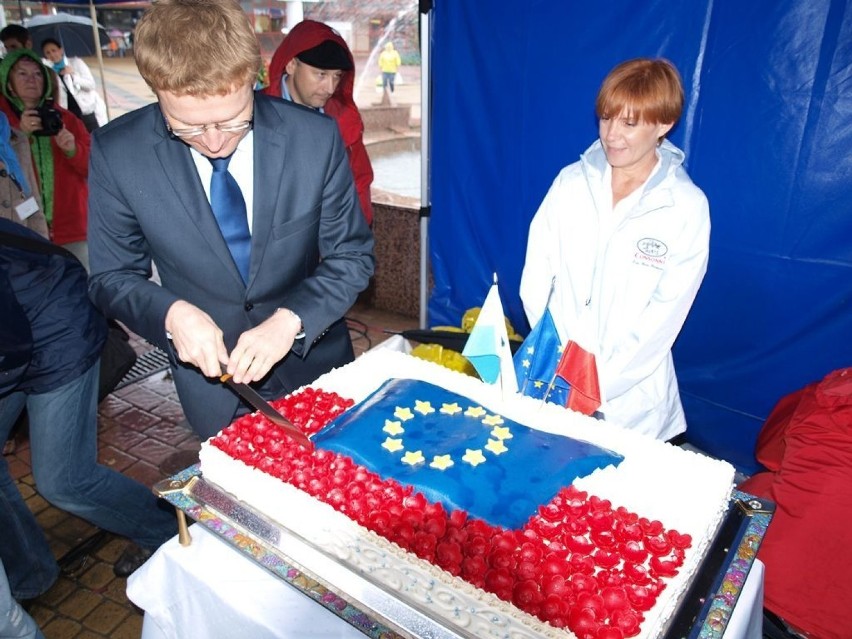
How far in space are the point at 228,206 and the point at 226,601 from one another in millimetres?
1100

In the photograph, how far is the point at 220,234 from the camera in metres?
1.78

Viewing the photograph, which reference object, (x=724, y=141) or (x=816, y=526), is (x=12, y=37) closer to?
(x=724, y=141)

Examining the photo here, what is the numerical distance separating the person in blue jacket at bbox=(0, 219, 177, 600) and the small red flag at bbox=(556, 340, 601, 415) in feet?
6.03

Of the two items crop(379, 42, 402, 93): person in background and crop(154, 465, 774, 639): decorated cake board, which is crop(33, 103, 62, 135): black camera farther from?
crop(379, 42, 402, 93): person in background

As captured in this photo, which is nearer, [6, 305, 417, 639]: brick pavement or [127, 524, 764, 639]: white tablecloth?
[127, 524, 764, 639]: white tablecloth

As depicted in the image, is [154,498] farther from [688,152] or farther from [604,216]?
[688,152]

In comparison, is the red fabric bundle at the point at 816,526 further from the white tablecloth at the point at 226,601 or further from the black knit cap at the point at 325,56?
the black knit cap at the point at 325,56

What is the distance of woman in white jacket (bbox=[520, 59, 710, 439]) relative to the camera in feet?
7.75

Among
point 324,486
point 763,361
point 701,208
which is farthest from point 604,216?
point 324,486

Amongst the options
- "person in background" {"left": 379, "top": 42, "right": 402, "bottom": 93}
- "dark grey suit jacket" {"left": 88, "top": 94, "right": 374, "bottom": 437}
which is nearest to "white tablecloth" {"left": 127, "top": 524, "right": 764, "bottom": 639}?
"dark grey suit jacket" {"left": 88, "top": 94, "right": 374, "bottom": 437}

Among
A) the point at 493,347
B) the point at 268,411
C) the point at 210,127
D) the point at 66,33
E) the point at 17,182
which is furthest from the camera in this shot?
the point at 66,33

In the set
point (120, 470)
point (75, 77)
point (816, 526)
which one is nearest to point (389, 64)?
point (75, 77)

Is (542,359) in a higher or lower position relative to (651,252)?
lower

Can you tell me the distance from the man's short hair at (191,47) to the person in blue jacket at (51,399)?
101 cm
